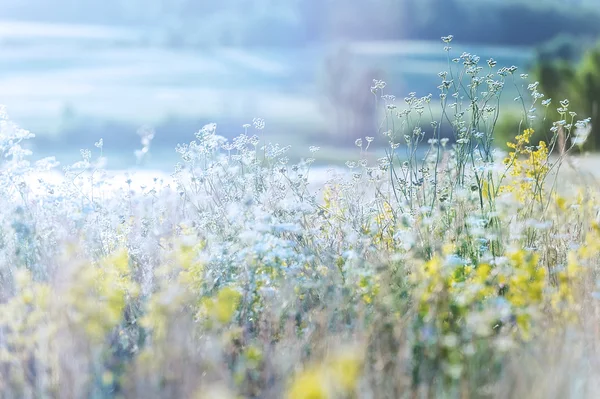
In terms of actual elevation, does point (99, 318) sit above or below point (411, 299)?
above

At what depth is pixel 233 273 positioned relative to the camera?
365cm

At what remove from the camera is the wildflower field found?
2.56m

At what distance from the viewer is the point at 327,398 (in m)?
1.89

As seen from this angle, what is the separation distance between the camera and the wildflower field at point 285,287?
101 inches

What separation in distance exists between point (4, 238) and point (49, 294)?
5.23ft

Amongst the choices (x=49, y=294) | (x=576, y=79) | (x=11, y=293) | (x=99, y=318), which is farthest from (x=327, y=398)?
(x=576, y=79)

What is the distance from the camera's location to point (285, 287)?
316cm

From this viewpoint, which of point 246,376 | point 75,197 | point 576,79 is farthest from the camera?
point 576,79

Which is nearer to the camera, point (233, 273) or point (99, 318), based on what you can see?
point (99, 318)

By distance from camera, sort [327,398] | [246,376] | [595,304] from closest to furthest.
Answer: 1. [327,398]
2. [246,376]
3. [595,304]

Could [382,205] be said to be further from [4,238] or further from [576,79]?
[576,79]

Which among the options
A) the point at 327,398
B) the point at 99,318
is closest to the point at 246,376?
the point at 99,318

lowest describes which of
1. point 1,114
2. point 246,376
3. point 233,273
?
point 246,376

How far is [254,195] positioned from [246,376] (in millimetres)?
1441
